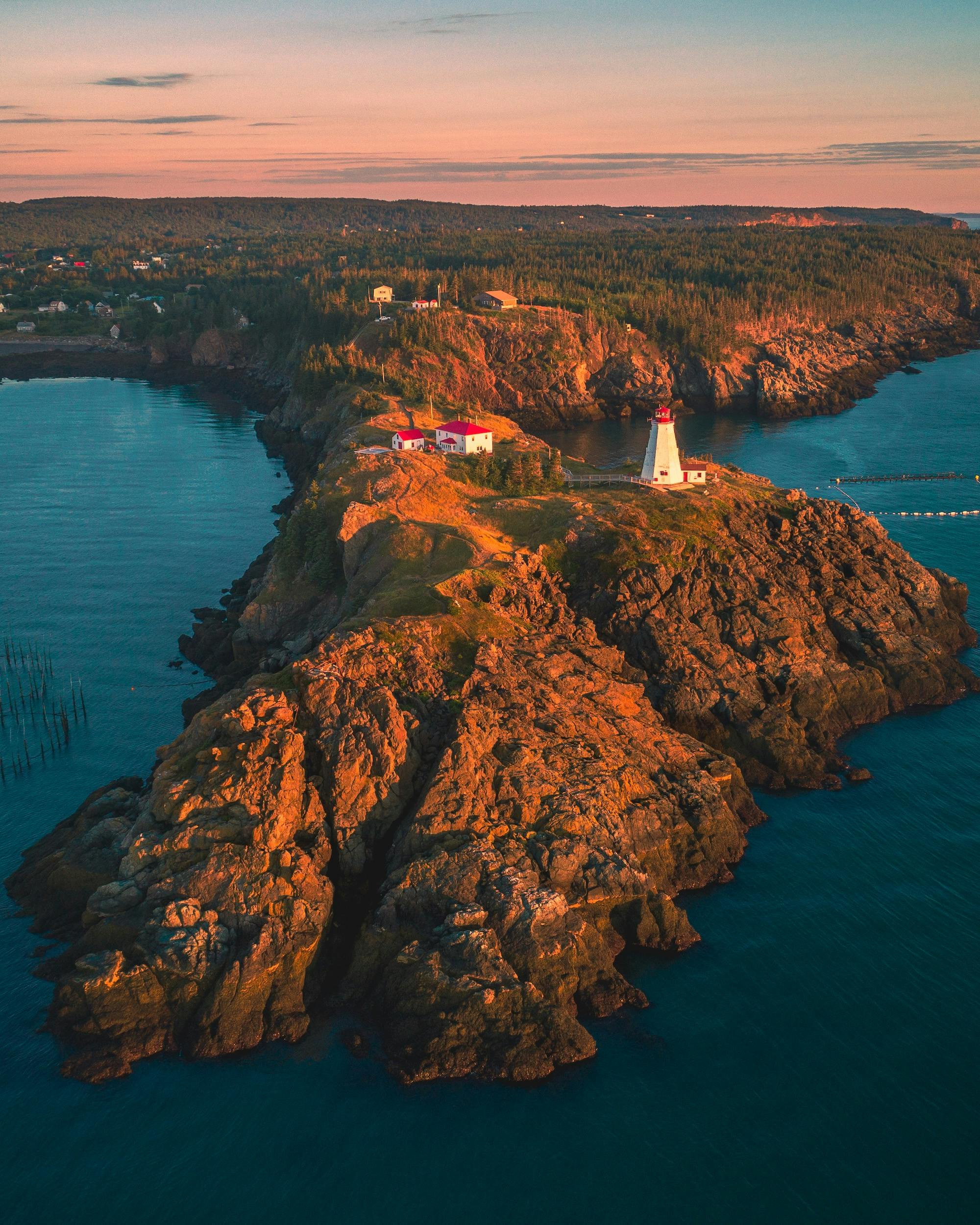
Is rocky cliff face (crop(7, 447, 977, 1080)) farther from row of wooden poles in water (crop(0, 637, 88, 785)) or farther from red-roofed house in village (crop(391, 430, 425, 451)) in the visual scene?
red-roofed house in village (crop(391, 430, 425, 451))

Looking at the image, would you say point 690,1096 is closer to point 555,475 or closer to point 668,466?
point 668,466

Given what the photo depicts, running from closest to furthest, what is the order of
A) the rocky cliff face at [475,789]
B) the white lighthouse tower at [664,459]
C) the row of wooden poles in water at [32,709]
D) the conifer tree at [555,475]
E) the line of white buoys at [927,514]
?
the rocky cliff face at [475,789] < the row of wooden poles in water at [32,709] < the white lighthouse tower at [664,459] < the conifer tree at [555,475] < the line of white buoys at [927,514]

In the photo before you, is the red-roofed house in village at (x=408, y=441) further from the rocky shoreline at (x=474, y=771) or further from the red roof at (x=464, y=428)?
the rocky shoreline at (x=474, y=771)

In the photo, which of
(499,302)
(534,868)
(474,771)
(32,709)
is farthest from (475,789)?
(499,302)

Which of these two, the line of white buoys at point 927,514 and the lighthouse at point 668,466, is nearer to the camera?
the lighthouse at point 668,466

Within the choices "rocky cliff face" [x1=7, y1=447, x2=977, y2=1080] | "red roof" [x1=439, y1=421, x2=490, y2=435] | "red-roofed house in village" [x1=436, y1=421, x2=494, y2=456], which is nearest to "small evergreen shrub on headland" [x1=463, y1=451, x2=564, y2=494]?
"red-roofed house in village" [x1=436, y1=421, x2=494, y2=456]

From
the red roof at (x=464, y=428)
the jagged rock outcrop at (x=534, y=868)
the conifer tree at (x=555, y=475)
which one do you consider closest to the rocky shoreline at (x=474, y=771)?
the jagged rock outcrop at (x=534, y=868)
